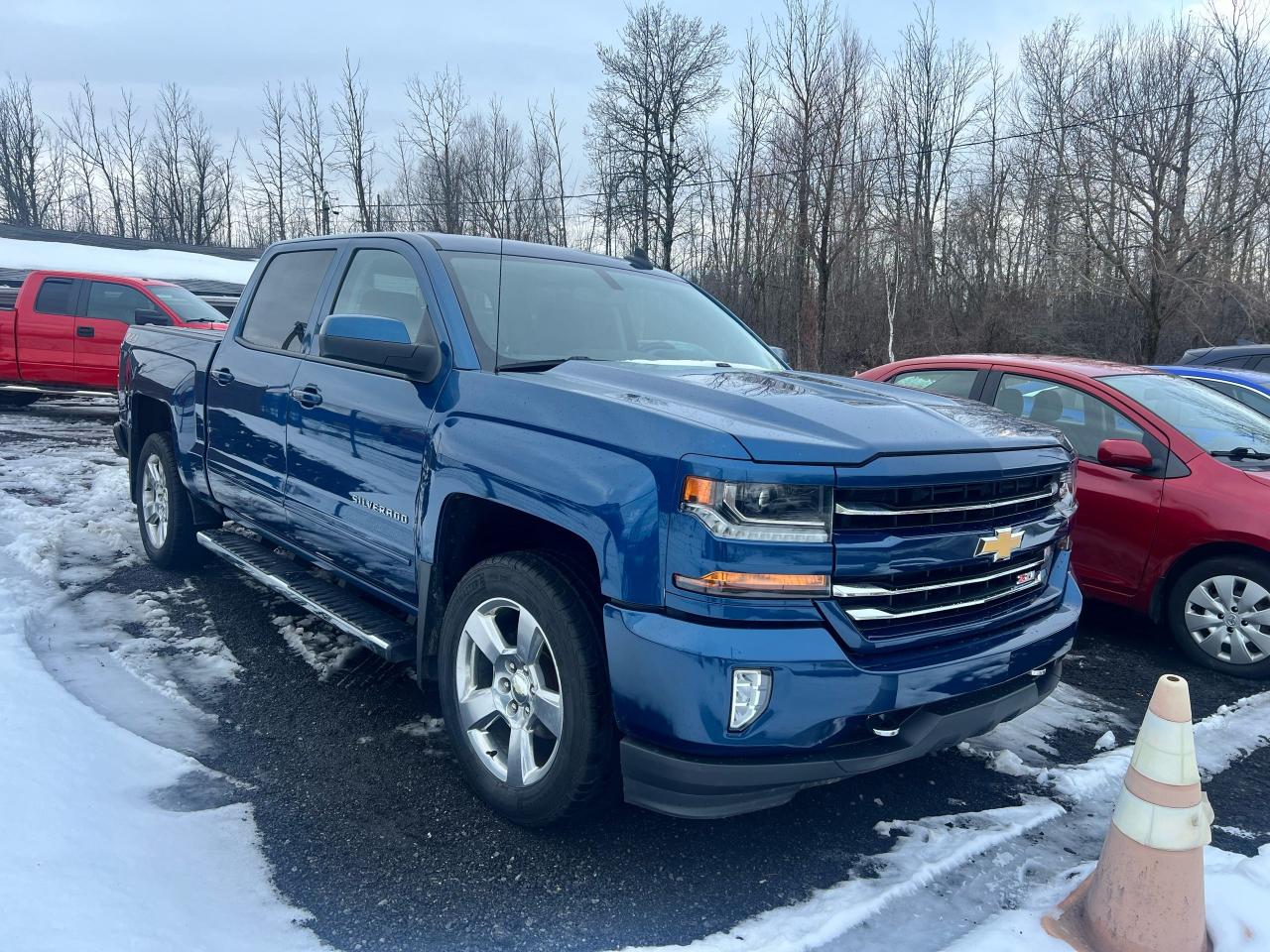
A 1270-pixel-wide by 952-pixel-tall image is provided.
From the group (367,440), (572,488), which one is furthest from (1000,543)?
(367,440)

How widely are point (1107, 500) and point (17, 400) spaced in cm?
1536

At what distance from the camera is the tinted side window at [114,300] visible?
1262cm

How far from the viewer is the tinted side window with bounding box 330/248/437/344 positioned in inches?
140

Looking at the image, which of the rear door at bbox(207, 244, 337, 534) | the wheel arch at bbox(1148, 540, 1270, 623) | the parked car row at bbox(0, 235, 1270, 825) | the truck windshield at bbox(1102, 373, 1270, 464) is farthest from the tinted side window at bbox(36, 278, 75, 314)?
the wheel arch at bbox(1148, 540, 1270, 623)

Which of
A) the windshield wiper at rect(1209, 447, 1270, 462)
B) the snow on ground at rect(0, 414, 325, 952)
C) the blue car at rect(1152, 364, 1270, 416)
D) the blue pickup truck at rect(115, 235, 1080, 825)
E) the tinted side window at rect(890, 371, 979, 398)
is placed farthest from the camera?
the blue car at rect(1152, 364, 1270, 416)

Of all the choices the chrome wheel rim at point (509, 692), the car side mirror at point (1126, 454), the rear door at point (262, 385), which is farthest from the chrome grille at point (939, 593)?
the rear door at point (262, 385)

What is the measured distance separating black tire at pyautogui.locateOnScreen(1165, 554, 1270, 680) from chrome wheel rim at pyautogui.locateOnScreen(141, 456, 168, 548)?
5.83 meters

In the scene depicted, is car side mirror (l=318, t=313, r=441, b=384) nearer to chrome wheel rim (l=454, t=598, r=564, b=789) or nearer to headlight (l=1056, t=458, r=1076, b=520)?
chrome wheel rim (l=454, t=598, r=564, b=789)

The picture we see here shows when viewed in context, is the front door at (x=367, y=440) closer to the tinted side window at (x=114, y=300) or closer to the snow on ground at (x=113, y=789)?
the snow on ground at (x=113, y=789)

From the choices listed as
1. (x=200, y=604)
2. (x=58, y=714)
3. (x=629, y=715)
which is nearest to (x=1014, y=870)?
(x=629, y=715)

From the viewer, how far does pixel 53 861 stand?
2.36 metres

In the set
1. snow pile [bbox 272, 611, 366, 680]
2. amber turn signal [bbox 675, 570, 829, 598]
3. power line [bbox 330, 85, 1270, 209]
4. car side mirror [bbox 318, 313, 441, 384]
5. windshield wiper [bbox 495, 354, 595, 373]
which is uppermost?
power line [bbox 330, 85, 1270, 209]

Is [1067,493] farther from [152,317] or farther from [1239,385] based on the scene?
[152,317]

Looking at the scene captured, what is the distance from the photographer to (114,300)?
12648 millimetres
